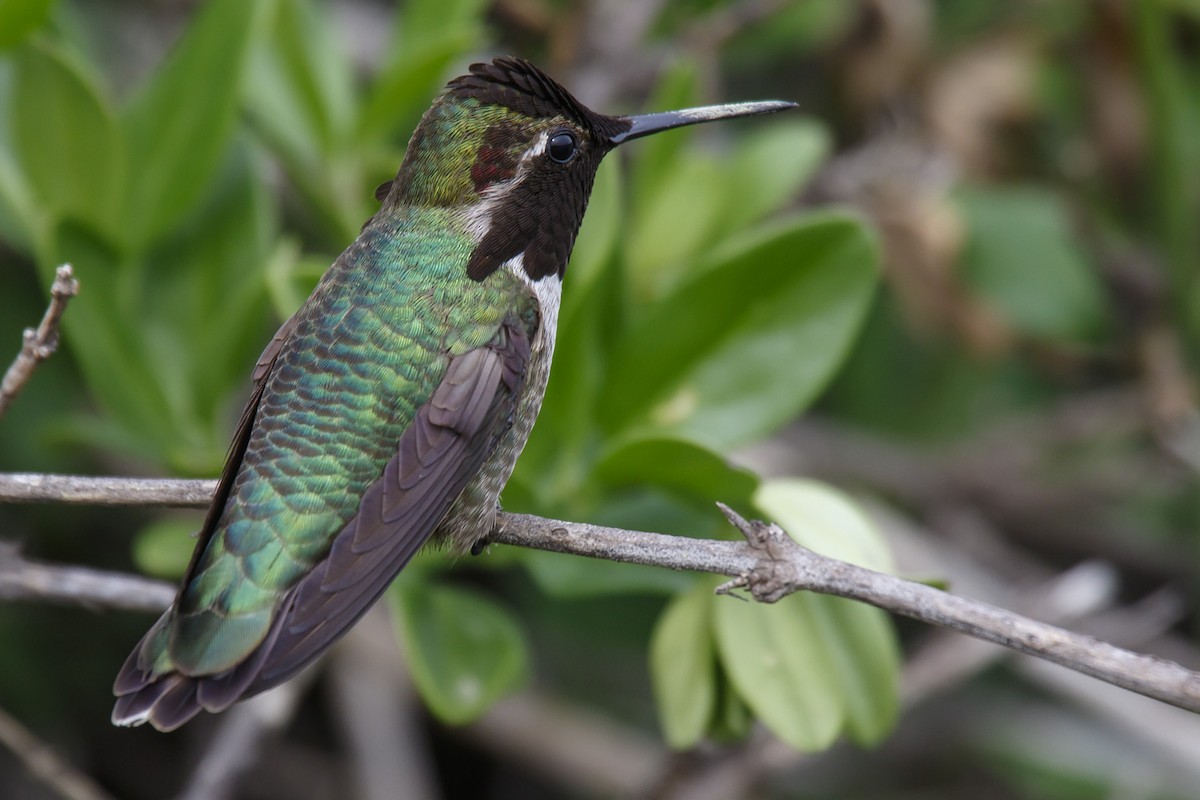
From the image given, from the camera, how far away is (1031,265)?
12.7 feet

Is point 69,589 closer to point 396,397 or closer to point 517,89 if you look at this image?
point 396,397

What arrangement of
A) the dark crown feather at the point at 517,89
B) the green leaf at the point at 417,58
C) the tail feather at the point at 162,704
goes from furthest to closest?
the green leaf at the point at 417,58 < the dark crown feather at the point at 517,89 < the tail feather at the point at 162,704

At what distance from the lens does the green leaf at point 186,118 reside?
8.31ft

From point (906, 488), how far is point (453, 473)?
92.5 inches

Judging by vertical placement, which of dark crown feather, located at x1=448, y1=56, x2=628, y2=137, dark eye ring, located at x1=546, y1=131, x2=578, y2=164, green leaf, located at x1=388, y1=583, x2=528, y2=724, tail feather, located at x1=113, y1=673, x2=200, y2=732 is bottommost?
green leaf, located at x1=388, y1=583, x2=528, y2=724

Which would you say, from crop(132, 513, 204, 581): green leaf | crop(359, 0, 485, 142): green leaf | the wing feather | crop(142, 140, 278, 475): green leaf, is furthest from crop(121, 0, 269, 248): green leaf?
the wing feather

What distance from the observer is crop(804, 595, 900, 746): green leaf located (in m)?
2.24

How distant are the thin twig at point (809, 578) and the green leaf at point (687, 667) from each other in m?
0.41

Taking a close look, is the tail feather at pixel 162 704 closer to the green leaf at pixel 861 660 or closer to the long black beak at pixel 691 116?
the green leaf at pixel 861 660

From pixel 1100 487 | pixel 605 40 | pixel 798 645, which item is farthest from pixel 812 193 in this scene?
pixel 798 645

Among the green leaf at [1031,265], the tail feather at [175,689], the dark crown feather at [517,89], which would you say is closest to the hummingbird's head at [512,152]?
the dark crown feather at [517,89]

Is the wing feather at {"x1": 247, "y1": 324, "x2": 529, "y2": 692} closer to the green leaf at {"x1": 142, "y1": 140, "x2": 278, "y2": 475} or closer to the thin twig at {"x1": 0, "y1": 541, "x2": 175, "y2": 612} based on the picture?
the thin twig at {"x1": 0, "y1": 541, "x2": 175, "y2": 612}

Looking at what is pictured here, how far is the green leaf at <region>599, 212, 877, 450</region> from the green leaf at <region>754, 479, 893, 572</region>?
263 mm

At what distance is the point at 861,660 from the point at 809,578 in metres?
0.53
